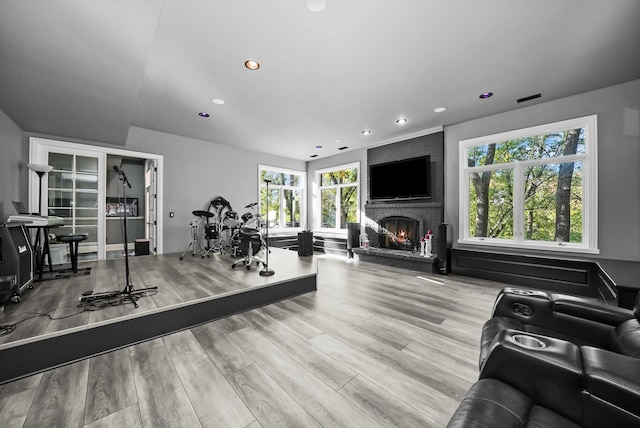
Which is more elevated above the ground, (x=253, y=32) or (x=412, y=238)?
(x=253, y=32)

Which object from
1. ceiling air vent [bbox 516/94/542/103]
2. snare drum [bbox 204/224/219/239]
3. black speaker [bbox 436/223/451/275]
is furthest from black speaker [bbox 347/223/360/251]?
ceiling air vent [bbox 516/94/542/103]

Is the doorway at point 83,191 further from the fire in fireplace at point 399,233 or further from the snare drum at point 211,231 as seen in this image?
the fire in fireplace at point 399,233

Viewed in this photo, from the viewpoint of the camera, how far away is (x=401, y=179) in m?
5.62

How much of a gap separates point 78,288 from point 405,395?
3.71 m

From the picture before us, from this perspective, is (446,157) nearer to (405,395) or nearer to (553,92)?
(553,92)

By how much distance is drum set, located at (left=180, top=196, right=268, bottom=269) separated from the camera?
4.05m

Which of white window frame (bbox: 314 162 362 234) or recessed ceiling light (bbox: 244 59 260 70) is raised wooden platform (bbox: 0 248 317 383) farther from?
white window frame (bbox: 314 162 362 234)

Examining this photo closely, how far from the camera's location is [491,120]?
4.40 meters

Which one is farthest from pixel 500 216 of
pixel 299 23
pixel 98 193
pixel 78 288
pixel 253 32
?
pixel 98 193

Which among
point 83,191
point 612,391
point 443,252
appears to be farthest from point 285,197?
point 612,391

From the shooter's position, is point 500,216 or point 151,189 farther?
point 151,189

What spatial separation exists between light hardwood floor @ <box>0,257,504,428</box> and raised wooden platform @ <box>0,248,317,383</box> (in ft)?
0.36

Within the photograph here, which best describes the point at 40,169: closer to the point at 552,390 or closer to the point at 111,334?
the point at 111,334

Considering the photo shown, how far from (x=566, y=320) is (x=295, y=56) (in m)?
3.32
